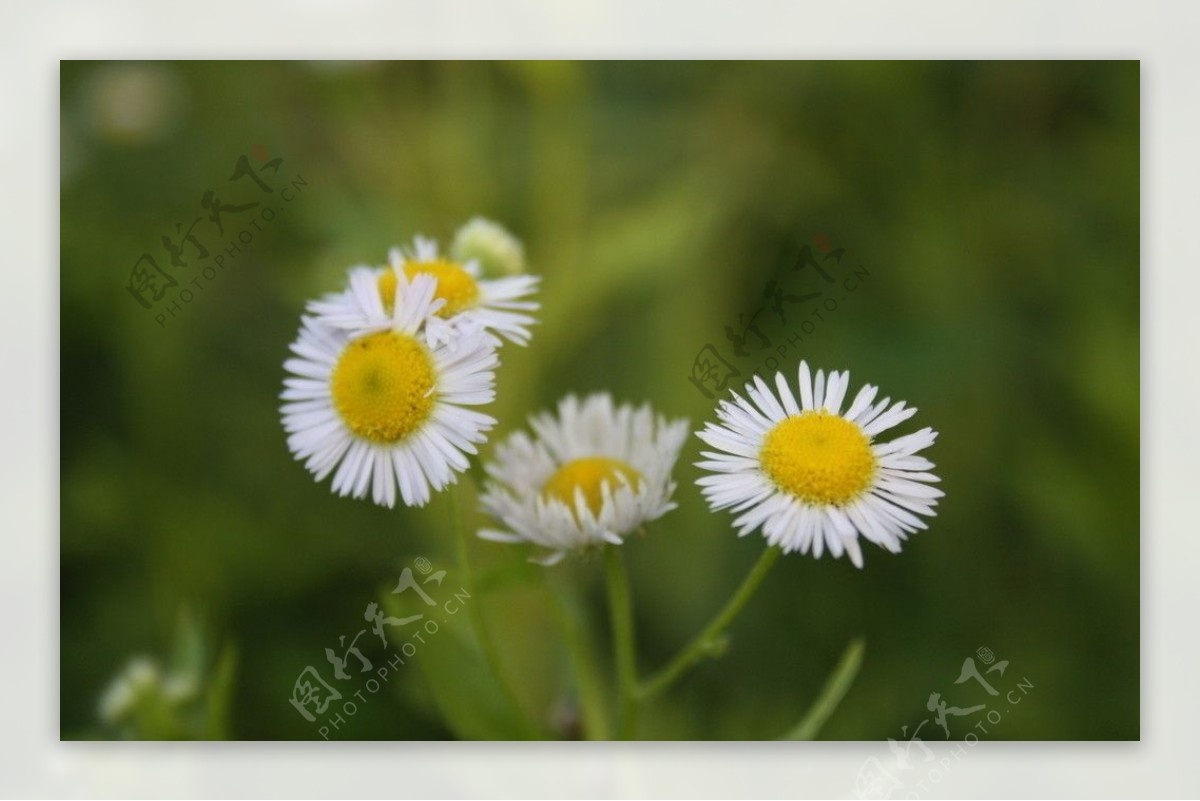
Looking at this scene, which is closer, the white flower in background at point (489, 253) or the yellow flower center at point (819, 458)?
the yellow flower center at point (819, 458)

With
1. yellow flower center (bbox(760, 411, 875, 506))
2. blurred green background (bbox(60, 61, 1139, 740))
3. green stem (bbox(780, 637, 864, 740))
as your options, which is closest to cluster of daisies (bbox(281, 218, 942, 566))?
yellow flower center (bbox(760, 411, 875, 506))

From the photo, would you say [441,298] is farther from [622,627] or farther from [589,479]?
[622,627]

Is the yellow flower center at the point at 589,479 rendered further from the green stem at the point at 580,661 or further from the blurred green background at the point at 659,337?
the blurred green background at the point at 659,337

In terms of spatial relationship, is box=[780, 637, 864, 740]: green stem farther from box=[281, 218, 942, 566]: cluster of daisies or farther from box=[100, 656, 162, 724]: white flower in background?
box=[100, 656, 162, 724]: white flower in background

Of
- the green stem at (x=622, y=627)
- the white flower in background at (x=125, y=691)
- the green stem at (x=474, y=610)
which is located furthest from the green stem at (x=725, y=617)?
the white flower in background at (x=125, y=691)

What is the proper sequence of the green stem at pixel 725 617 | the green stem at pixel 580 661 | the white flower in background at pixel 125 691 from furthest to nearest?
the white flower in background at pixel 125 691 → the green stem at pixel 580 661 → the green stem at pixel 725 617

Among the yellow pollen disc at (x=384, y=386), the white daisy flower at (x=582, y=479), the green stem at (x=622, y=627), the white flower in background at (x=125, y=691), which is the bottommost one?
the white flower in background at (x=125, y=691)

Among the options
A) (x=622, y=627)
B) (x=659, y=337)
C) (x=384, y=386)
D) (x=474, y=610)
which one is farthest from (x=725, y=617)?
(x=659, y=337)
